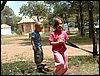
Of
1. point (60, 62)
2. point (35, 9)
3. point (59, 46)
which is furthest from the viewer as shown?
point (35, 9)

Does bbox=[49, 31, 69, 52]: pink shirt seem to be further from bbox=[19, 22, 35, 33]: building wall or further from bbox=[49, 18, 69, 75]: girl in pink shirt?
bbox=[19, 22, 35, 33]: building wall

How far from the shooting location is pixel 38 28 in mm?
8211

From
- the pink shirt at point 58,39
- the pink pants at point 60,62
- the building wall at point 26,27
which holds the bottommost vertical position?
the building wall at point 26,27

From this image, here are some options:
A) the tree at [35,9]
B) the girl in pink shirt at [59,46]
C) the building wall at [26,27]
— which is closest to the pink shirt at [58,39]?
the girl in pink shirt at [59,46]

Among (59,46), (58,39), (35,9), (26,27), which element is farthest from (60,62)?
(26,27)

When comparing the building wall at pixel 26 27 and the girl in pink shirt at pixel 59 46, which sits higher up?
the girl in pink shirt at pixel 59 46

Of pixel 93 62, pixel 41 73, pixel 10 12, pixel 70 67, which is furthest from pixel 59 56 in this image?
pixel 10 12

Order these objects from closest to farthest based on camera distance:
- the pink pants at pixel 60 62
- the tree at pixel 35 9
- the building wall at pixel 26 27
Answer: the pink pants at pixel 60 62, the tree at pixel 35 9, the building wall at pixel 26 27

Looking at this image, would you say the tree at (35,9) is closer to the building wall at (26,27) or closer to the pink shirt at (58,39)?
the building wall at (26,27)

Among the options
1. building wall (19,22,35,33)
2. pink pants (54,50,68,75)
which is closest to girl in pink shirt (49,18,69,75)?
pink pants (54,50,68,75)

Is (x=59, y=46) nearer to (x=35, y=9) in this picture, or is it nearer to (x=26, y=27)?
(x=35, y=9)

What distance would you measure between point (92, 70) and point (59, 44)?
7.23 feet

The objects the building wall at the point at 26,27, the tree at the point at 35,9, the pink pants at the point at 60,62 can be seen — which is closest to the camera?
the pink pants at the point at 60,62

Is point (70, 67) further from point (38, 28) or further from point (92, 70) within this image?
point (38, 28)
